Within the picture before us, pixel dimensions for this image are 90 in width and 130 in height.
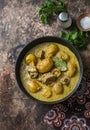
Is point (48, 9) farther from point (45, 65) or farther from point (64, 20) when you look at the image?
point (45, 65)

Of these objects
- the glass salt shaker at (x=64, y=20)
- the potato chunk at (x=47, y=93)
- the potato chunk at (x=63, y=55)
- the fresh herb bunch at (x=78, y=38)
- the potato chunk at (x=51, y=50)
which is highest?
the glass salt shaker at (x=64, y=20)

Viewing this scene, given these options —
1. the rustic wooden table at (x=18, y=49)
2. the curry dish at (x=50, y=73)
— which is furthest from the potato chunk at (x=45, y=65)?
the rustic wooden table at (x=18, y=49)

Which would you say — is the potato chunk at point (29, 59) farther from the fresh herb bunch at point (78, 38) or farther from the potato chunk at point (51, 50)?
the fresh herb bunch at point (78, 38)

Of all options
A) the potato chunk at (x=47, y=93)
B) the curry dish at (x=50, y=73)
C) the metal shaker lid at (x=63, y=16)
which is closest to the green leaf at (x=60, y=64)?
the curry dish at (x=50, y=73)

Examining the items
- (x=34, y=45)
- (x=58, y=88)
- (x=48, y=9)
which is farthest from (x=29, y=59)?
(x=48, y=9)

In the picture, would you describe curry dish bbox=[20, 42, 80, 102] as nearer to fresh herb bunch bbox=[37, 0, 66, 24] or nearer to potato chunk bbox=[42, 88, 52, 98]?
potato chunk bbox=[42, 88, 52, 98]

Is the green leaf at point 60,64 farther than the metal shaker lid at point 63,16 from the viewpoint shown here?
No

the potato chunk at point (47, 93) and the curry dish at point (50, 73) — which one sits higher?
the curry dish at point (50, 73)
